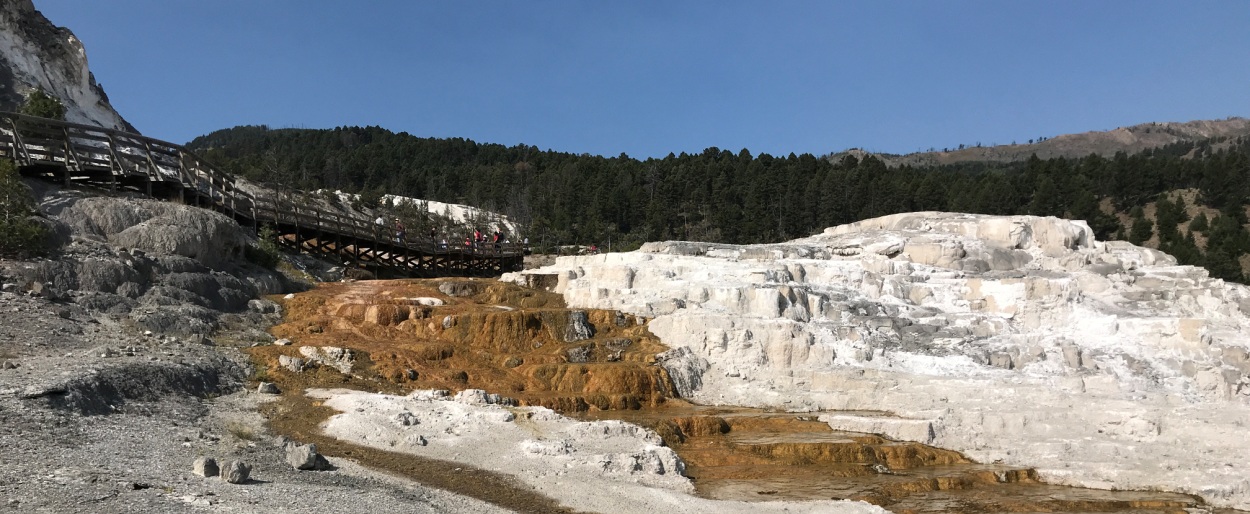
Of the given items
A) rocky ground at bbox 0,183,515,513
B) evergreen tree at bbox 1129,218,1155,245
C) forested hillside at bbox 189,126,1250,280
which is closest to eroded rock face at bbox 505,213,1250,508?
rocky ground at bbox 0,183,515,513

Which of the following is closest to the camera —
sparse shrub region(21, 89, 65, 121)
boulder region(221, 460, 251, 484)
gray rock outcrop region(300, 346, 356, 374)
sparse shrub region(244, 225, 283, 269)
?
boulder region(221, 460, 251, 484)

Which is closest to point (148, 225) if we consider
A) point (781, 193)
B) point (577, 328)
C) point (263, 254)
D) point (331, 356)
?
point (263, 254)

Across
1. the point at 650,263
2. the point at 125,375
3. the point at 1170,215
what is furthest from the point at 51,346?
the point at 1170,215

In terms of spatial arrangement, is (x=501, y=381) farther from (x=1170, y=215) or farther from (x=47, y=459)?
(x=1170, y=215)

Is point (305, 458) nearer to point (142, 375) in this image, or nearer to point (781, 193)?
point (142, 375)

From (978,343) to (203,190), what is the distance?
25011 millimetres

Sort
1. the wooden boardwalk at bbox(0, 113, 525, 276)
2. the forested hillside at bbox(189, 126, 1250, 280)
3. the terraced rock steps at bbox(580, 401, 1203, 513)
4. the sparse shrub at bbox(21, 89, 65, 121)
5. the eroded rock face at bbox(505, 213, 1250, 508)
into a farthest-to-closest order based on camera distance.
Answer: the forested hillside at bbox(189, 126, 1250, 280)
the sparse shrub at bbox(21, 89, 65, 121)
the wooden boardwalk at bbox(0, 113, 525, 276)
the eroded rock face at bbox(505, 213, 1250, 508)
the terraced rock steps at bbox(580, 401, 1203, 513)

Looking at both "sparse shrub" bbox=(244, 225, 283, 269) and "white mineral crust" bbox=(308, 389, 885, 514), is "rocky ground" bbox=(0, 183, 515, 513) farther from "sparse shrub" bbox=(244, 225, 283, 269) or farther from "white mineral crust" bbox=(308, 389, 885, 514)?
"white mineral crust" bbox=(308, 389, 885, 514)

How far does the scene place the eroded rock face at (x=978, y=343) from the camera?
53.7ft

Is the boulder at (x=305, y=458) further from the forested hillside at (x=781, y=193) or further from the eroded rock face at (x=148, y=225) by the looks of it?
the forested hillside at (x=781, y=193)

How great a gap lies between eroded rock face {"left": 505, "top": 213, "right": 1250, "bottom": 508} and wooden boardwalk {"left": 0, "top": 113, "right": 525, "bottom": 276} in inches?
304

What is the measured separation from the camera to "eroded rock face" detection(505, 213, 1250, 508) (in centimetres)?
1638

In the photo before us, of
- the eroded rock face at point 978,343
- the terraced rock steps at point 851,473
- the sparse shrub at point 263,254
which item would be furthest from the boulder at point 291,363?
the sparse shrub at point 263,254

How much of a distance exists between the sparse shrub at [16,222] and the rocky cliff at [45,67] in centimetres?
2372
